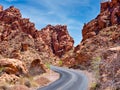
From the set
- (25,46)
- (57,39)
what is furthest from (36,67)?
(57,39)

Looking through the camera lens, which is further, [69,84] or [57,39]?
[57,39]

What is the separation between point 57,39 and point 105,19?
255 feet

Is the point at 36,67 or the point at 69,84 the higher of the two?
the point at 36,67

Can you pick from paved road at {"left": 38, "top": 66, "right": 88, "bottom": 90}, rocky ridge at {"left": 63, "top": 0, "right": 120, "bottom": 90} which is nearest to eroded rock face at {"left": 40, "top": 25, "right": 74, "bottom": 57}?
rocky ridge at {"left": 63, "top": 0, "right": 120, "bottom": 90}

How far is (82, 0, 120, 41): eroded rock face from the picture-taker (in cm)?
8894

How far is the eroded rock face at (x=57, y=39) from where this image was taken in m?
158

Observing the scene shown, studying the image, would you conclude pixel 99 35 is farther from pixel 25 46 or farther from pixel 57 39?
pixel 57 39

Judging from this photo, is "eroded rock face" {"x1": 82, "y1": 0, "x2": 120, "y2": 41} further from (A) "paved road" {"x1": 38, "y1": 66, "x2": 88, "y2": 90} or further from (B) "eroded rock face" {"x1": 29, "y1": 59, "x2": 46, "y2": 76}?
(A) "paved road" {"x1": 38, "y1": 66, "x2": 88, "y2": 90}

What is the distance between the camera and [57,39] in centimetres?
16762

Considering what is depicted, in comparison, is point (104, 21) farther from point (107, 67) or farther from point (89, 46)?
point (107, 67)

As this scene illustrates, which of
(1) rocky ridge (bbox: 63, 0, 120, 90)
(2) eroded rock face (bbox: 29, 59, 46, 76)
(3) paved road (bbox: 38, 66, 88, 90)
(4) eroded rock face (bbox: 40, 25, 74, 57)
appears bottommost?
A: (3) paved road (bbox: 38, 66, 88, 90)

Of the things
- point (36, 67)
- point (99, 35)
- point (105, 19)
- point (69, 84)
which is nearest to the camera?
point (69, 84)

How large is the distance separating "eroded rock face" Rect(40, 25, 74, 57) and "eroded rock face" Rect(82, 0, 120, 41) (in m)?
56.1

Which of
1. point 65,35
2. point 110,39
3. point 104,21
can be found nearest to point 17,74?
point 110,39
